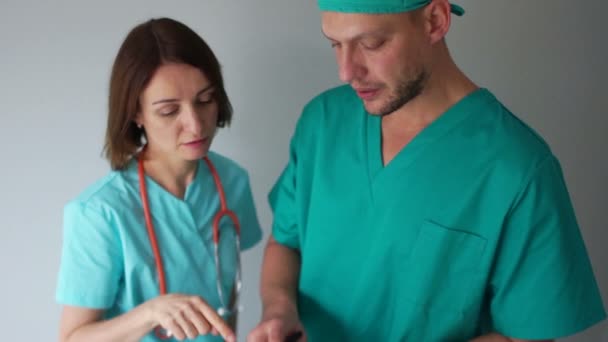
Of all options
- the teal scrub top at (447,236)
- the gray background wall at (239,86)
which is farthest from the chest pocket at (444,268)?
the gray background wall at (239,86)

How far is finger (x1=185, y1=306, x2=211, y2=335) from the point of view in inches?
35.6

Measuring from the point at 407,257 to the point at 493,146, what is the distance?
22 centimetres

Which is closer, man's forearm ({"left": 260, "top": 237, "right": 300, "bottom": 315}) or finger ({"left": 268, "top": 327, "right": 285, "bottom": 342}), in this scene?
finger ({"left": 268, "top": 327, "right": 285, "bottom": 342})

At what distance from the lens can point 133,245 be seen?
105 centimetres

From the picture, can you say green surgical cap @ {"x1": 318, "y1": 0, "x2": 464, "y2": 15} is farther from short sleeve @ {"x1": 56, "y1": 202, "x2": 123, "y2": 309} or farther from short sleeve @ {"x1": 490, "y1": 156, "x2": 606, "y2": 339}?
short sleeve @ {"x1": 56, "y1": 202, "x2": 123, "y2": 309}

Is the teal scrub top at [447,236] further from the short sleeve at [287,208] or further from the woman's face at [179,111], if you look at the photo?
the woman's face at [179,111]

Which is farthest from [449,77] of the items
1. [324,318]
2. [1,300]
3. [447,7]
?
[1,300]

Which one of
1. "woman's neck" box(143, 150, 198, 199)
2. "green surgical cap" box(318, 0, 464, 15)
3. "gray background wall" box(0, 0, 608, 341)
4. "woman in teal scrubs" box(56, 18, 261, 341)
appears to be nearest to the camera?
"green surgical cap" box(318, 0, 464, 15)

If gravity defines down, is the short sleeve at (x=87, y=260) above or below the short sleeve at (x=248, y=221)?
above

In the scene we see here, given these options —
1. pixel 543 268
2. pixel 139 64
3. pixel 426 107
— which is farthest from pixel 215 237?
pixel 543 268

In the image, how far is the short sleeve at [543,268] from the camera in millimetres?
915

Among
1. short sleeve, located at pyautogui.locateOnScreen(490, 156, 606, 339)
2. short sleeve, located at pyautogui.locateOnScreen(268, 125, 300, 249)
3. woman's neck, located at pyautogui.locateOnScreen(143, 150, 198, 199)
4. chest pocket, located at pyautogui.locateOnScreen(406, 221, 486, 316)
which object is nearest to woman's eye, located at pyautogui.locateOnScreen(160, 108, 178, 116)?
woman's neck, located at pyautogui.locateOnScreen(143, 150, 198, 199)

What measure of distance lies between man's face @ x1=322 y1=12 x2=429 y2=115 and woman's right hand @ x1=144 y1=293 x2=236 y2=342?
0.40 metres

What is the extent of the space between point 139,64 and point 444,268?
0.60 metres
